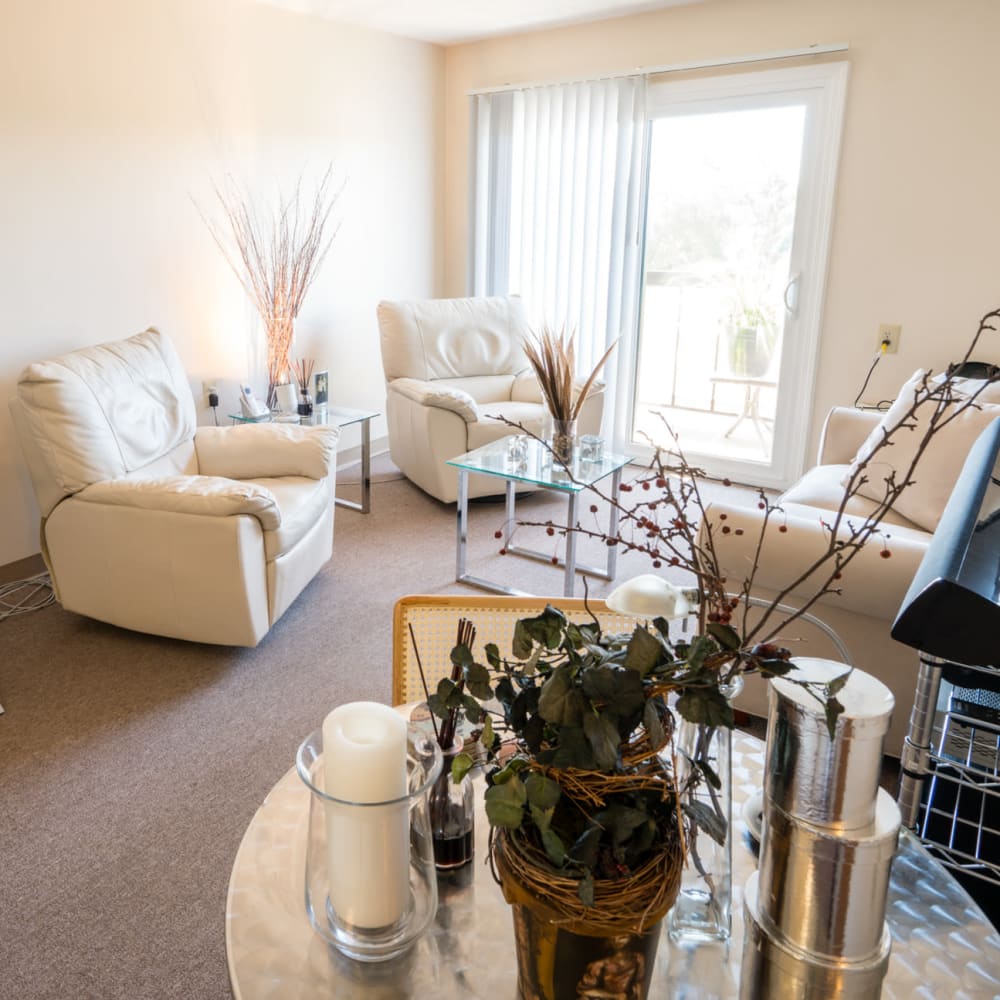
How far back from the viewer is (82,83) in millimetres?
3236

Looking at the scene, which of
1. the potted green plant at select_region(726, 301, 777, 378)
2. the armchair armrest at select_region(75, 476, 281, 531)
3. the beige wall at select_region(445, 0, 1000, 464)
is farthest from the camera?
the potted green plant at select_region(726, 301, 777, 378)

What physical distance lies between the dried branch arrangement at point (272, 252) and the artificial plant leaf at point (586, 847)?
3.68 meters

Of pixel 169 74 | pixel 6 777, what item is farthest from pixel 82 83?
pixel 6 777

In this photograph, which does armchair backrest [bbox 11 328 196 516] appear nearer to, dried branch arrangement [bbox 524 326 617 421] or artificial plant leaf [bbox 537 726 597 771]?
dried branch arrangement [bbox 524 326 617 421]

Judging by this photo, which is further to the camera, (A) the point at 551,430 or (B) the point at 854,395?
(B) the point at 854,395

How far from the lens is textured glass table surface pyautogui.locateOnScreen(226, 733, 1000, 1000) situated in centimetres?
82

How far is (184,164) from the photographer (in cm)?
371

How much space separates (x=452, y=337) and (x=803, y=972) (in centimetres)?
413

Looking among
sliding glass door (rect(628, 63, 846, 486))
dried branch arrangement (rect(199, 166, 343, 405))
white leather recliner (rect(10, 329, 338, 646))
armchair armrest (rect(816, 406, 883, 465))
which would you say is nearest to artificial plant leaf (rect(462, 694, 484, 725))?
white leather recliner (rect(10, 329, 338, 646))

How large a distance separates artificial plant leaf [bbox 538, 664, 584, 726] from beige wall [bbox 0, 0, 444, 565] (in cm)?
312

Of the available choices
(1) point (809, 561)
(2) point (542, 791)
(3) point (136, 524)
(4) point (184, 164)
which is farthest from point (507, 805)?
(4) point (184, 164)

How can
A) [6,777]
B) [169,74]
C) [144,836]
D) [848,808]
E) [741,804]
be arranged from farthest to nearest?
[169,74], [6,777], [144,836], [741,804], [848,808]

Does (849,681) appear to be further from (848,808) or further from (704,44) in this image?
(704,44)

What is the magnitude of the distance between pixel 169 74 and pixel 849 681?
3.87 m
